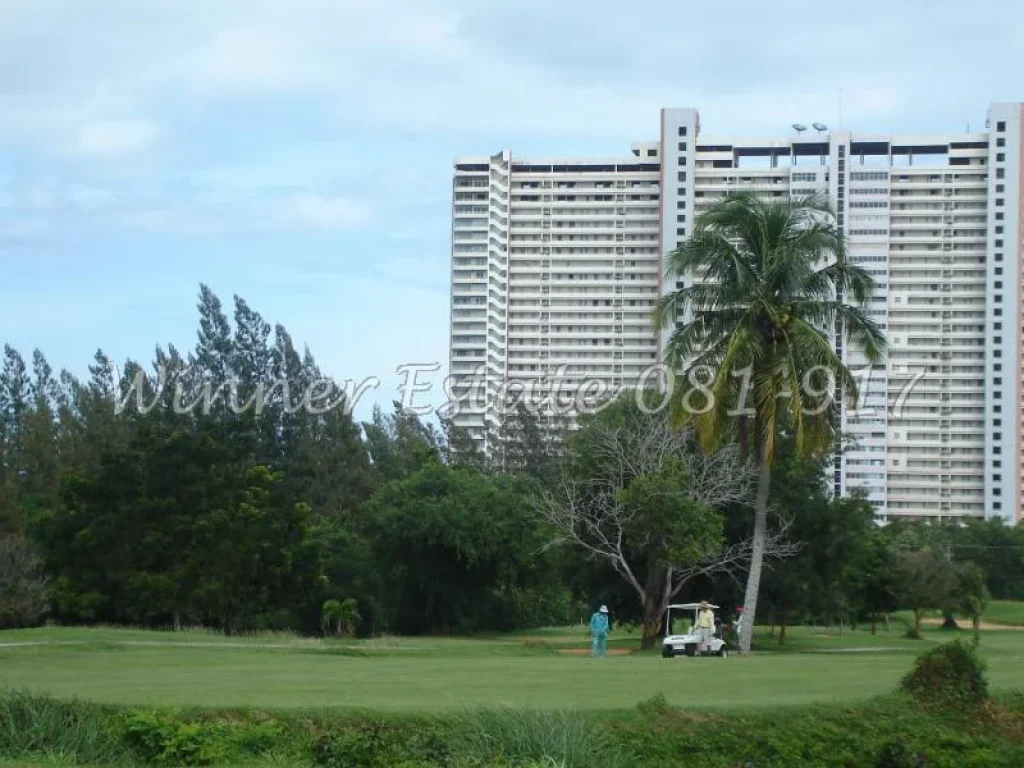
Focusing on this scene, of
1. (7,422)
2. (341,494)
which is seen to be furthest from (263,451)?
(7,422)

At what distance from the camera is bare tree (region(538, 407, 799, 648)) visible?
4272 cm

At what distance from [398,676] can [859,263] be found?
107167 mm

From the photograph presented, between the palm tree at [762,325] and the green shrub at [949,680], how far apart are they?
652 inches

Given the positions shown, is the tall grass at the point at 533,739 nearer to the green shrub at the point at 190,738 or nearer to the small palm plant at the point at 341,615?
the green shrub at the point at 190,738

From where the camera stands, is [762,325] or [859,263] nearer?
[762,325]

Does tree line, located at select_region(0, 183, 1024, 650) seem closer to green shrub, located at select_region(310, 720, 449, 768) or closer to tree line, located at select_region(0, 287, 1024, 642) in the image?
tree line, located at select_region(0, 287, 1024, 642)

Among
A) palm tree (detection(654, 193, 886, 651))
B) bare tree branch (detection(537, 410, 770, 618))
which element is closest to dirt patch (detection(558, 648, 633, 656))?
bare tree branch (detection(537, 410, 770, 618))

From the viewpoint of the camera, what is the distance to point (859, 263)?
125 metres

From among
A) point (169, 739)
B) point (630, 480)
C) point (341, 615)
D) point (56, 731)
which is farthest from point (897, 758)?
point (341, 615)

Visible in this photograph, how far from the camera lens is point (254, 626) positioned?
58.0 metres

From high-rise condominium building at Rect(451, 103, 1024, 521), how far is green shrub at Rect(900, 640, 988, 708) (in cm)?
10234

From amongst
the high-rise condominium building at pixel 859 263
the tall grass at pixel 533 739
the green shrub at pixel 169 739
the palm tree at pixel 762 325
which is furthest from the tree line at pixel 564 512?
the high-rise condominium building at pixel 859 263

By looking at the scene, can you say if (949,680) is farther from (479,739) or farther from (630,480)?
(630,480)

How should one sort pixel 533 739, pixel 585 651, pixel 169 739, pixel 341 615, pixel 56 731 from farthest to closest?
1. pixel 341 615
2. pixel 585 651
3. pixel 56 731
4. pixel 169 739
5. pixel 533 739
